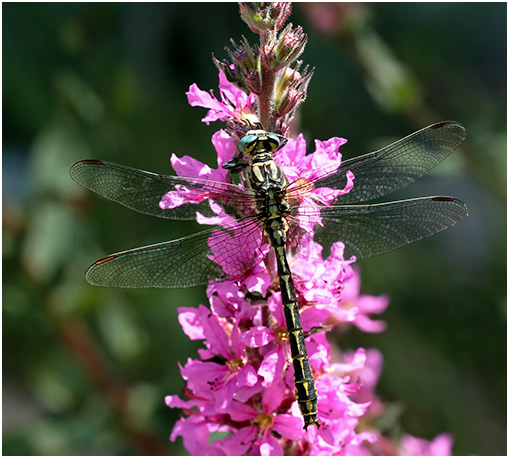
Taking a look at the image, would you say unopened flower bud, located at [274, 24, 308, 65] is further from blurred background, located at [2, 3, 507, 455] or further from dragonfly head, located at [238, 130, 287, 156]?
blurred background, located at [2, 3, 507, 455]

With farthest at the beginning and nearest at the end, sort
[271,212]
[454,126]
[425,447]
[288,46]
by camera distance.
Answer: [425,447] < [454,126] < [271,212] < [288,46]

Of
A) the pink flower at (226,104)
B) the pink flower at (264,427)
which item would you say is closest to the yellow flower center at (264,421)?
the pink flower at (264,427)

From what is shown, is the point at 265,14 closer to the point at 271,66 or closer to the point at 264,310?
the point at 271,66

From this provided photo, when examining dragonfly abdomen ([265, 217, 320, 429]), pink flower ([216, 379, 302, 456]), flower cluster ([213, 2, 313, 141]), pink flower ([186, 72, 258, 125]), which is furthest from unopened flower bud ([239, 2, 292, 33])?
pink flower ([216, 379, 302, 456])

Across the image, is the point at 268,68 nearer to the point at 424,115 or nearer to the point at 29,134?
the point at 424,115

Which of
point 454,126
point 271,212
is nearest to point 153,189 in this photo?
point 271,212

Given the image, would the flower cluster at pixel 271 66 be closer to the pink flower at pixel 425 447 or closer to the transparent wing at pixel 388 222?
the transparent wing at pixel 388 222

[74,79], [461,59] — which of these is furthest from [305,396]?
[461,59]
